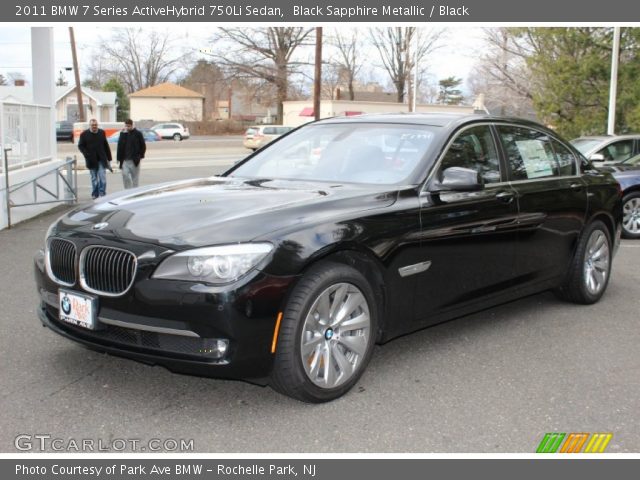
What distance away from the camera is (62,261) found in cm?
401

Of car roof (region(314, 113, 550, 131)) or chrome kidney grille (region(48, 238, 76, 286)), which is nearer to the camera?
chrome kidney grille (region(48, 238, 76, 286))

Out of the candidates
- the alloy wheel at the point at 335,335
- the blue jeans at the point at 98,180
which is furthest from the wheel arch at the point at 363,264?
the blue jeans at the point at 98,180

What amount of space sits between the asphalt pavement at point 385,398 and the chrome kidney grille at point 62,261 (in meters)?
0.66

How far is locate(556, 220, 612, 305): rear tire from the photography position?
6.03m

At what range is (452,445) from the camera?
3486mm

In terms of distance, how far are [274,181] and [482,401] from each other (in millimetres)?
2026

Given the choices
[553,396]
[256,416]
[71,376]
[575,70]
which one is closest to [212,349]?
[256,416]

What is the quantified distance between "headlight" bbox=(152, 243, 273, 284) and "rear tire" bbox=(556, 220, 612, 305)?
3.54 metres

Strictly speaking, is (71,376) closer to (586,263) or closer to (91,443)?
(91,443)

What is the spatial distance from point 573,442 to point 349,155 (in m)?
2.41

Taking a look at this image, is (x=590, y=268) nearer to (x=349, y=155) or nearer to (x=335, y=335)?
(x=349, y=155)

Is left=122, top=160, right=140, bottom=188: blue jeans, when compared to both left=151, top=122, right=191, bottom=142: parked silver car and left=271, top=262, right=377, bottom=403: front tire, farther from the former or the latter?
left=151, top=122, right=191, bottom=142: parked silver car

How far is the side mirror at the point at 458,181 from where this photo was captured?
4.49 meters

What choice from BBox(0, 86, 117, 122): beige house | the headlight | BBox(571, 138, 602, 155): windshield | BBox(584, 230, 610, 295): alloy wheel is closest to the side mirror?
the headlight
